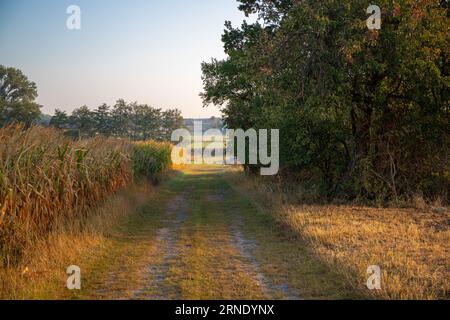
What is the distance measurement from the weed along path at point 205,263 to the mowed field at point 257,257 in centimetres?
2

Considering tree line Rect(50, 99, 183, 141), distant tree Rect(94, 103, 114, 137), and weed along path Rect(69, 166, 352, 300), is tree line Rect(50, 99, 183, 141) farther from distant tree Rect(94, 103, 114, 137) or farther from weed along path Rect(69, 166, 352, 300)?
weed along path Rect(69, 166, 352, 300)

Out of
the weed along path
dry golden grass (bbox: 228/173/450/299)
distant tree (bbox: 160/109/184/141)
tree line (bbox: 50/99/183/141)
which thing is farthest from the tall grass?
distant tree (bbox: 160/109/184/141)

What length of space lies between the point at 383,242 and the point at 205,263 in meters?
4.33

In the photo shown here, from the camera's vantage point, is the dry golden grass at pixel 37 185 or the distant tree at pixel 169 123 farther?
the distant tree at pixel 169 123

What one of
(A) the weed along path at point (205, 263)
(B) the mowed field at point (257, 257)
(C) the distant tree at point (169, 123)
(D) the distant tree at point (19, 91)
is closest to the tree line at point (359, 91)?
(B) the mowed field at point (257, 257)

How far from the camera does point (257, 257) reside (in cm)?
962

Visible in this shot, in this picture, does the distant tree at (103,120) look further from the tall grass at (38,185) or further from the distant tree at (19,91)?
the tall grass at (38,185)

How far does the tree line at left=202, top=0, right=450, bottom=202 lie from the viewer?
14.6m

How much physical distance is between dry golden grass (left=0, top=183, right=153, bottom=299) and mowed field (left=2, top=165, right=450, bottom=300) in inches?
Answer: 1.4

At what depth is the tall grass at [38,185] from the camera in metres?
8.38

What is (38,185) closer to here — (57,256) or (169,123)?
(57,256)

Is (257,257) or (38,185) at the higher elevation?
(38,185)

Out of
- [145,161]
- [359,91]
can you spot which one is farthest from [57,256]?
[145,161]
